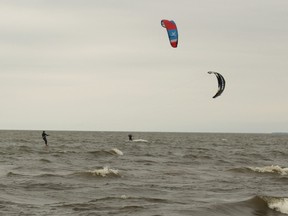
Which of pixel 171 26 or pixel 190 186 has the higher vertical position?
pixel 171 26

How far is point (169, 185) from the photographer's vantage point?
20.0m

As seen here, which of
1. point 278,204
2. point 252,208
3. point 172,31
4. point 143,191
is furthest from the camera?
point 172,31

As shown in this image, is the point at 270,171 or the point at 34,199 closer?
the point at 34,199

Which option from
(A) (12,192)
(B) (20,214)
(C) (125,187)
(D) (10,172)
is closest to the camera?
(B) (20,214)

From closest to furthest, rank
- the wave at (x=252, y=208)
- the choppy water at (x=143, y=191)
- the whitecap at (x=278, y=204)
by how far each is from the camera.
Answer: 1. the choppy water at (x=143, y=191)
2. the wave at (x=252, y=208)
3. the whitecap at (x=278, y=204)

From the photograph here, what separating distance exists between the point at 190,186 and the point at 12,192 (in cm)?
664

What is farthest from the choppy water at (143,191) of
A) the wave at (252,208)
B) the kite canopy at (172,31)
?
the kite canopy at (172,31)

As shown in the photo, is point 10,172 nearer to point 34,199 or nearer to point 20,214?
point 34,199

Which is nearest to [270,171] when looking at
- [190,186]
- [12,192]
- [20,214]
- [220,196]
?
[190,186]

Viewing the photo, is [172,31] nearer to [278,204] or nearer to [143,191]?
[143,191]

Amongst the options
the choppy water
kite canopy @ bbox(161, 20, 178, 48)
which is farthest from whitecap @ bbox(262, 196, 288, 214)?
kite canopy @ bbox(161, 20, 178, 48)

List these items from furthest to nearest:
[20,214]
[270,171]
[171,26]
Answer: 1. [171,26]
2. [270,171]
3. [20,214]

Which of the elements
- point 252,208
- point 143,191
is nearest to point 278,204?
point 252,208

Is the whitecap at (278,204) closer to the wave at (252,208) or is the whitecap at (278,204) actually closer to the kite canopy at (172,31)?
the wave at (252,208)
